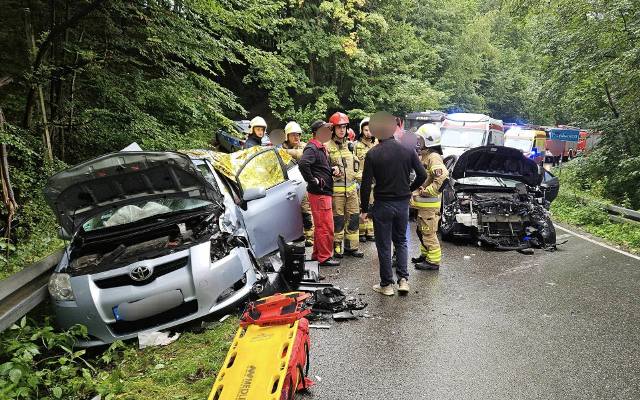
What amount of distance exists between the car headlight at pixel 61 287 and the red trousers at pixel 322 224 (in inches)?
134

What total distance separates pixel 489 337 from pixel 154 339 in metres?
3.10

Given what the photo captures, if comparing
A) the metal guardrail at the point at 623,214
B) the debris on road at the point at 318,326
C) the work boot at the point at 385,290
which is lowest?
the metal guardrail at the point at 623,214

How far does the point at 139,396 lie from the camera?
10.9 feet

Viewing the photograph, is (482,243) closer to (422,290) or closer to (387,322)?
(422,290)

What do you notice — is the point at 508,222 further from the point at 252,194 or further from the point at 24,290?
the point at 24,290

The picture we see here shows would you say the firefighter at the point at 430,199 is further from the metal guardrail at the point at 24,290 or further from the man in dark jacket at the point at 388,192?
the metal guardrail at the point at 24,290

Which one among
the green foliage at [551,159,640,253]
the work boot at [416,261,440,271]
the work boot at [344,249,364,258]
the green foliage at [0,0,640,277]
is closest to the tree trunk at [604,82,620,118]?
the green foliage at [0,0,640,277]

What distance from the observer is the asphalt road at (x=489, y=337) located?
3.50 meters

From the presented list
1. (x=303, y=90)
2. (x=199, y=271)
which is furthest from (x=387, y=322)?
(x=303, y=90)

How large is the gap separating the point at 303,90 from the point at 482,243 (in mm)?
12936

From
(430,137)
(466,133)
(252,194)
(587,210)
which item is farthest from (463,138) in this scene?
(252,194)

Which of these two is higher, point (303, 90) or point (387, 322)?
point (303, 90)

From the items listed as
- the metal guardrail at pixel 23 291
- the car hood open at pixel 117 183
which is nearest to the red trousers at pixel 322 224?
the car hood open at pixel 117 183

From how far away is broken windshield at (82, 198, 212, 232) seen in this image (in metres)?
4.72
